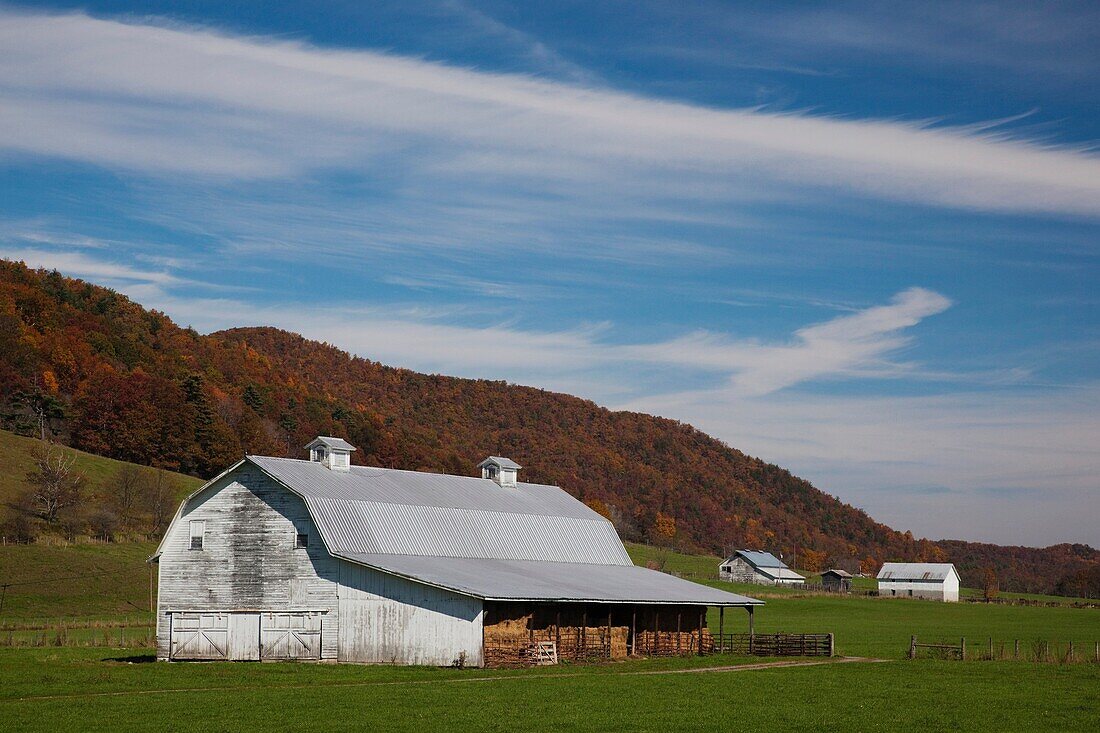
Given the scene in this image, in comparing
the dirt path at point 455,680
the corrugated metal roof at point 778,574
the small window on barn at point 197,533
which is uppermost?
the small window on barn at point 197,533

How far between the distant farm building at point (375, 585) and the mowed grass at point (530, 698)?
222 centimetres

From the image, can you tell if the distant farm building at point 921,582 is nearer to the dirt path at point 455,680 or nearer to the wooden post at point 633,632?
the wooden post at point 633,632

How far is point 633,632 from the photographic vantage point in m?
50.1

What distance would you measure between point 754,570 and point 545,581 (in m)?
102

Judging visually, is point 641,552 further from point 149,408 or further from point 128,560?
point 128,560

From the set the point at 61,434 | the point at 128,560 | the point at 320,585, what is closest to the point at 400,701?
the point at 320,585

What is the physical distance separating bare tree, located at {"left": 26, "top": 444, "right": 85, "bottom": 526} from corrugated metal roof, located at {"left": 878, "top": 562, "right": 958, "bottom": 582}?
92.6m

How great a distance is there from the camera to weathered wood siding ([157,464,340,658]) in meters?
47.3

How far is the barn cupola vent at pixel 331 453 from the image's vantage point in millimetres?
55188

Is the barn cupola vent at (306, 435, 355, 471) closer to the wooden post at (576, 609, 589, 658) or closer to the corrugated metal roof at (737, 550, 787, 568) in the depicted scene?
the wooden post at (576, 609, 589, 658)

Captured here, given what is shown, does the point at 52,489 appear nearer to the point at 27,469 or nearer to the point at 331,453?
the point at 27,469

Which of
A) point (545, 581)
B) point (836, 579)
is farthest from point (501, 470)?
point (836, 579)

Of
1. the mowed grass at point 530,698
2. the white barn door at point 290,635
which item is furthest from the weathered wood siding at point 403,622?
the mowed grass at point 530,698

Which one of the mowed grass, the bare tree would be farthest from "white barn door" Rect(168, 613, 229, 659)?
the bare tree
